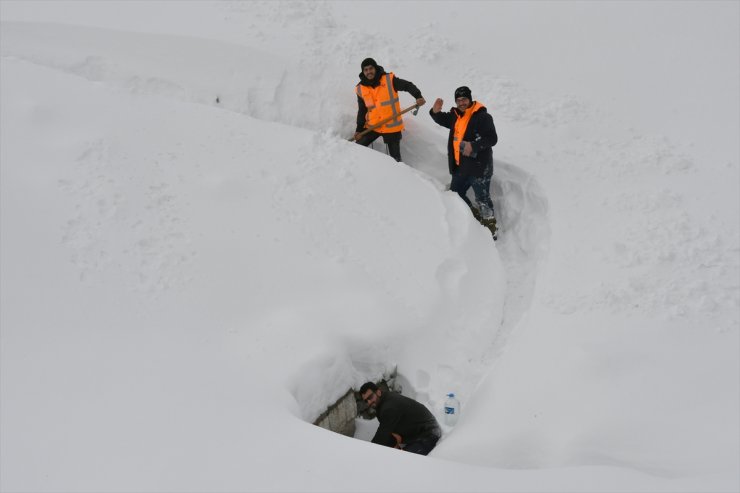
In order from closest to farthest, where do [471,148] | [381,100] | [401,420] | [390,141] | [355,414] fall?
[401,420]
[355,414]
[471,148]
[381,100]
[390,141]

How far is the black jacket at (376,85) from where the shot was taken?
7.08 meters

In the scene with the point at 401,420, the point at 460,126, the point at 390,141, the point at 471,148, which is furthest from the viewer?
the point at 390,141

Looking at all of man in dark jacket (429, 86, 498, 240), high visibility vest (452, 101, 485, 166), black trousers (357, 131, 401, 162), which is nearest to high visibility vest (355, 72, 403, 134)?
black trousers (357, 131, 401, 162)

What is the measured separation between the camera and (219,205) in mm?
5941

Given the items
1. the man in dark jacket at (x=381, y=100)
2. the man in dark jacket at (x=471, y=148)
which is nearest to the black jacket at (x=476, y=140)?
the man in dark jacket at (x=471, y=148)

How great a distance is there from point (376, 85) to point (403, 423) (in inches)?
152

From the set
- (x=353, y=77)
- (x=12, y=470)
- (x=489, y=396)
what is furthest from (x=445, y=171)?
(x=12, y=470)

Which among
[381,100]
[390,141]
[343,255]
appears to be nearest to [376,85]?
[381,100]

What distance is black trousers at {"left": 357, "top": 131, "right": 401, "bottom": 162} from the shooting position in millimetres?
7344

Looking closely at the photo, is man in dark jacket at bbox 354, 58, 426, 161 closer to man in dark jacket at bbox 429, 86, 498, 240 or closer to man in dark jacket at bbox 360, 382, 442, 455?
man in dark jacket at bbox 429, 86, 498, 240

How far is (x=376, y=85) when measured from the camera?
23.4 ft

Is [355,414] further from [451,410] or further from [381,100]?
[381,100]

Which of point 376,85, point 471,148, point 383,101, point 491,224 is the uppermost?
point 376,85

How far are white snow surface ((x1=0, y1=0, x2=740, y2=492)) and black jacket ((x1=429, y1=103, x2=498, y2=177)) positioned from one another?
446 mm
